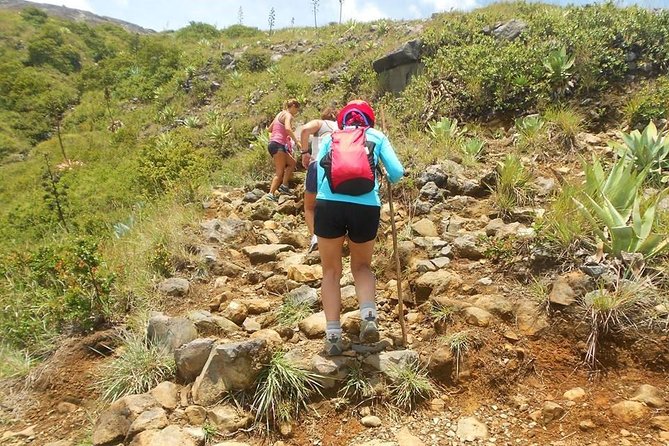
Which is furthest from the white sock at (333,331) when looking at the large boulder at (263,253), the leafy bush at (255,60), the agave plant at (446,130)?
the leafy bush at (255,60)

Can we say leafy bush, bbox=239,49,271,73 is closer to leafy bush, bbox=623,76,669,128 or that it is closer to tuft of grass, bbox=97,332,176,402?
leafy bush, bbox=623,76,669,128

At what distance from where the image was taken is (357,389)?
10.1 feet

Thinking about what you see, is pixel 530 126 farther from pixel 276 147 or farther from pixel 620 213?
pixel 276 147

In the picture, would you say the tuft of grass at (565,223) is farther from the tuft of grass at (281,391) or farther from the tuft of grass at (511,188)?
the tuft of grass at (281,391)

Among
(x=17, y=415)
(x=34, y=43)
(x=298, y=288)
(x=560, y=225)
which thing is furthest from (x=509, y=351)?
(x=34, y=43)

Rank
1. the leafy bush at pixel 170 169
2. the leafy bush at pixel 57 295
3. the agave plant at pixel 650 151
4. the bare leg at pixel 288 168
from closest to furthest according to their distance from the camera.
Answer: the leafy bush at pixel 57 295 < the agave plant at pixel 650 151 < the bare leg at pixel 288 168 < the leafy bush at pixel 170 169

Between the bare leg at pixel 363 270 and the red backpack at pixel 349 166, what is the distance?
1.45 feet

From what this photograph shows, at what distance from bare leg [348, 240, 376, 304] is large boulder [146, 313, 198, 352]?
1.34 meters

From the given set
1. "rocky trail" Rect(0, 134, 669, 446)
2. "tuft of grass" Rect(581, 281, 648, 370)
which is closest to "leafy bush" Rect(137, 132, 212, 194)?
"rocky trail" Rect(0, 134, 669, 446)

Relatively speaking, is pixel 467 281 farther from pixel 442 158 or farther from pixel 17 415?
pixel 17 415

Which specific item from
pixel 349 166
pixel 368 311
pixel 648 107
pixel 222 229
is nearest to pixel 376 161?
pixel 349 166

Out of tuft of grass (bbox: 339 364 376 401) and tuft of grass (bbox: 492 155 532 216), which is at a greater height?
Answer: tuft of grass (bbox: 492 155 532 216)

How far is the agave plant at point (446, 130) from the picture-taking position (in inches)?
277

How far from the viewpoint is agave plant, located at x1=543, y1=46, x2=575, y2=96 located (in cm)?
730
